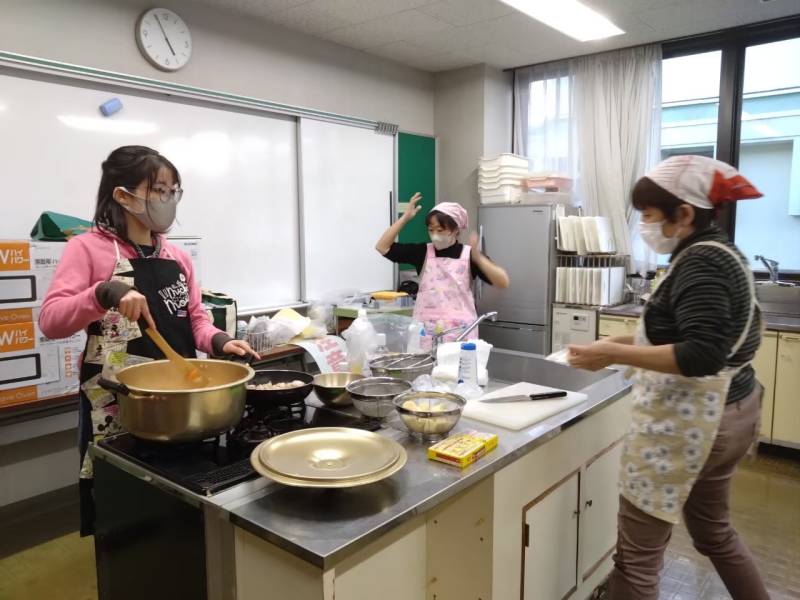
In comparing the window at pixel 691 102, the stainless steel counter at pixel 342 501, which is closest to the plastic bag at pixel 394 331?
the stainless steel counter at pixel 342 501

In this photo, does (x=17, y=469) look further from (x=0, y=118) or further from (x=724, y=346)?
(x=724, y=346)

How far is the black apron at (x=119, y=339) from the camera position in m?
1.64

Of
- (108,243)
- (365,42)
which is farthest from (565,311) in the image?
(108,243)

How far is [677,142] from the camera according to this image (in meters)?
4.43

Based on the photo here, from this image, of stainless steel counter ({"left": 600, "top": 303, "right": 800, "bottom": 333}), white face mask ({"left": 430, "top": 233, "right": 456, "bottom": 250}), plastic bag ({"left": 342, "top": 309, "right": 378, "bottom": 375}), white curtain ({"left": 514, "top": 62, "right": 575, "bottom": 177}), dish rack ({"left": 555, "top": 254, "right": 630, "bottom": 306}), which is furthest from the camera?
white curtain ({"left": 514, "top": 62, "right": 575, "bottom": 177})

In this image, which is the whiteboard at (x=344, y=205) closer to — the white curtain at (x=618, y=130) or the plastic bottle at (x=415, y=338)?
the white curtain at (x=618, y=130)

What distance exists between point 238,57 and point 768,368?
12.2ft

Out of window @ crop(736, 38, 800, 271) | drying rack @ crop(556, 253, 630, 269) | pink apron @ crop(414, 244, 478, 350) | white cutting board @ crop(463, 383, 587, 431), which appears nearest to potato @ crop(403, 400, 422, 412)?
white cutting board @ crop(463, 383, 587, 431)

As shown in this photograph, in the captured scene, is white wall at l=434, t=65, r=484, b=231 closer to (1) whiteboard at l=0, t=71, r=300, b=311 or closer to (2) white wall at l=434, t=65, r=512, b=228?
(2) white wall at l=434, t=65, r=512, b=228

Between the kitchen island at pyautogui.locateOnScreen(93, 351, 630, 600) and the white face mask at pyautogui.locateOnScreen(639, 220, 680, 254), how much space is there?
0.52 meters

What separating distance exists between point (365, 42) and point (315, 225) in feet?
4.43

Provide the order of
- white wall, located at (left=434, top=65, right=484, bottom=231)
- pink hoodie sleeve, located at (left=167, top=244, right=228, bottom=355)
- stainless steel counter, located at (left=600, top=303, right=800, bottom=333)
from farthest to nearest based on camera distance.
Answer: white wall, located at (left=434, top=65, right=484, bottom=231), stainless steel counter, located at (left=600, top=303, right=800, bottom=333), pink hoodie sleeve, located at (left=167, top=244, right=228, bottom=355)

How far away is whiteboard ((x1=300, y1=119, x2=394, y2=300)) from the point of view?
4039 mm

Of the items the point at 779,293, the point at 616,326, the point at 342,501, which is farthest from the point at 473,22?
the point at 342,501
